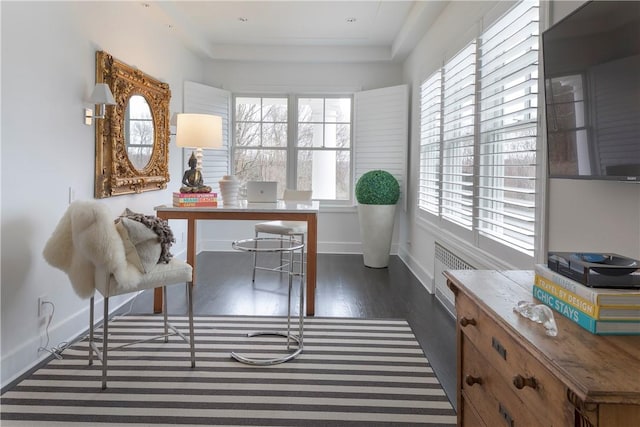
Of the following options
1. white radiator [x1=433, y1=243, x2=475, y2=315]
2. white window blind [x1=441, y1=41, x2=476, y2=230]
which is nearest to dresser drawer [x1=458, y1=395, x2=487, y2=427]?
white radiator [x1=433, y1=243, x2=475, y2=315]

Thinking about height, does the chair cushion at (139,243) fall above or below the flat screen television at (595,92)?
below

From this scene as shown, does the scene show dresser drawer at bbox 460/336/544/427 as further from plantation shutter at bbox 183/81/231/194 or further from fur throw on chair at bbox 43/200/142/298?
plantation shutter at bbox 183/81/231/194

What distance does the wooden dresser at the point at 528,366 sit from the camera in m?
0.86

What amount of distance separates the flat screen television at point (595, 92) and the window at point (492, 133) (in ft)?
1.98

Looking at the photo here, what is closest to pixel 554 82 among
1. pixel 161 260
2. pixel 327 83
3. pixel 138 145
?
pixel 161 260

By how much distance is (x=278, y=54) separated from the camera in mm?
6156

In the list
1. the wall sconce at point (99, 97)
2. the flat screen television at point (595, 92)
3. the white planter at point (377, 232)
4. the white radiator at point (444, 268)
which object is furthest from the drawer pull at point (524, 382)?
the white planter at point (377, 232)

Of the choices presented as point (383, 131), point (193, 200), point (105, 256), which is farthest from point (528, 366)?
point (383, 131)

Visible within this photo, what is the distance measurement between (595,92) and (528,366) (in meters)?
0.95

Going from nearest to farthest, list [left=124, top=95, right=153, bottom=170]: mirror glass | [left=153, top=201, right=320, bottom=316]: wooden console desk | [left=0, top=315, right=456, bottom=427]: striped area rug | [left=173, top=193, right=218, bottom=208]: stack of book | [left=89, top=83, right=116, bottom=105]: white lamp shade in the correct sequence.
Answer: [left=0, top=315, right=456, bottom=427]: striped area rug, [left=89, top=83, right=116, bottom=105]: white lamp shade, [left=153, top=201, right=320, bottom=316]: wooden console desk, [left=173, top=193, right=218, bottom=208]: stack of book, [left=124, top=95, right=153, bottom=170]: mirror glass

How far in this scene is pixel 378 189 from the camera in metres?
5.38

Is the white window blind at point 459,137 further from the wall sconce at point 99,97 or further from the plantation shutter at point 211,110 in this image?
the plantation shutter at point 211,110

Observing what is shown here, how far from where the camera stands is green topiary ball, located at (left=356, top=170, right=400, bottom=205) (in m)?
5.39

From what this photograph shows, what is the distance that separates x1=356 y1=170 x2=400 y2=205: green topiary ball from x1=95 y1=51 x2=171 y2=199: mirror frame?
7.58ft
